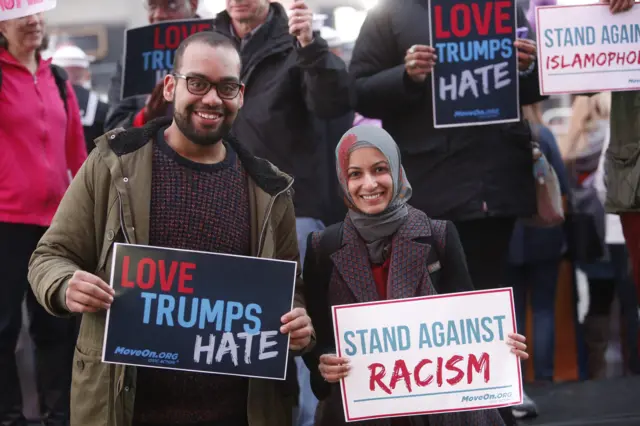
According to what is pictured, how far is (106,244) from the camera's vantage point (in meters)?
2.97

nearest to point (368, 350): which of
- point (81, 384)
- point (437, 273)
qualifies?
point (437, 273)

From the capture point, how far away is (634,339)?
20.5 ft

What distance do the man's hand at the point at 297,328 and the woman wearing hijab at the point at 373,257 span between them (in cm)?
27

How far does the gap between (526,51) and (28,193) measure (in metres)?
2.11

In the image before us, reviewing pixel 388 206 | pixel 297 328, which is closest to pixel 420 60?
pixel 388 206

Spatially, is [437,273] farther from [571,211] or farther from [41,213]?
[571,211]

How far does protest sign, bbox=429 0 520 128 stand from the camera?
414 centimetres

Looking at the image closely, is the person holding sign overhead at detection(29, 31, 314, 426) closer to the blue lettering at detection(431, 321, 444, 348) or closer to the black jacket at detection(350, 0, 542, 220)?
the blue lettering at detection(431, 321, 444, 348)

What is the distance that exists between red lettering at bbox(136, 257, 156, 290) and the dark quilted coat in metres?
0.68

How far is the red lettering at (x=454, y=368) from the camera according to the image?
3.15 m

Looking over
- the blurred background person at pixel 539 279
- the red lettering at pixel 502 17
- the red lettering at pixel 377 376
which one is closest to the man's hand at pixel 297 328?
the red lettering at pixel 377 376

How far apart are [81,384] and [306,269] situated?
0.82 m

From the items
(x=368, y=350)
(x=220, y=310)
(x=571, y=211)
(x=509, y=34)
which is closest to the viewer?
(x=220, y=310)

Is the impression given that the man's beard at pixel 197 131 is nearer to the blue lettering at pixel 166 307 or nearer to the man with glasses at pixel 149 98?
the blue lettering at pixel 166 307
